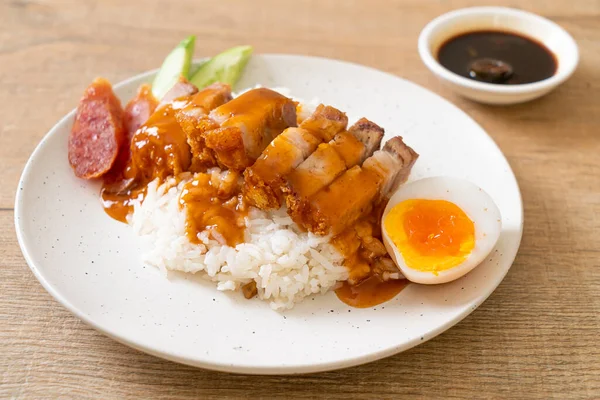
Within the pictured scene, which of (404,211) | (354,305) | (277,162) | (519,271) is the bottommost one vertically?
(519,271)

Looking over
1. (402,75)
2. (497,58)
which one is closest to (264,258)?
(402,75)

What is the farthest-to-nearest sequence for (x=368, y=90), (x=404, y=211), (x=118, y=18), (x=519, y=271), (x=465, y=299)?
(x=118, y=18)
(x=368, y=90)
(x=519, y=271)
(x=404, y=211)
(x=465, y=299)

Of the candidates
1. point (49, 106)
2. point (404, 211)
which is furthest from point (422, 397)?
point (49, 106)

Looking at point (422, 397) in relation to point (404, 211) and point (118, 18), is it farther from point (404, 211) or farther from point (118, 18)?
point (118, 18)

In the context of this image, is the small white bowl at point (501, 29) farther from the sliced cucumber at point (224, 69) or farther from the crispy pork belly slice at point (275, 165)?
the crispy pork belly slice at point (275, 165)

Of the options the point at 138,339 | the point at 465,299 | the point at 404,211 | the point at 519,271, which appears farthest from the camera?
the point at 519,271

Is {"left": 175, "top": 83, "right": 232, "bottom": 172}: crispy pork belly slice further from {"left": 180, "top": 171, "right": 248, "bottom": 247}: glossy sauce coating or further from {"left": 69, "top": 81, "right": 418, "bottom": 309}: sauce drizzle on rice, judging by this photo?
{"left": 180, "top": 171, "right": 248, "bottom": 247}: glossy sauce coating

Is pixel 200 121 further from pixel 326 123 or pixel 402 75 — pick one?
pixel 402 75
